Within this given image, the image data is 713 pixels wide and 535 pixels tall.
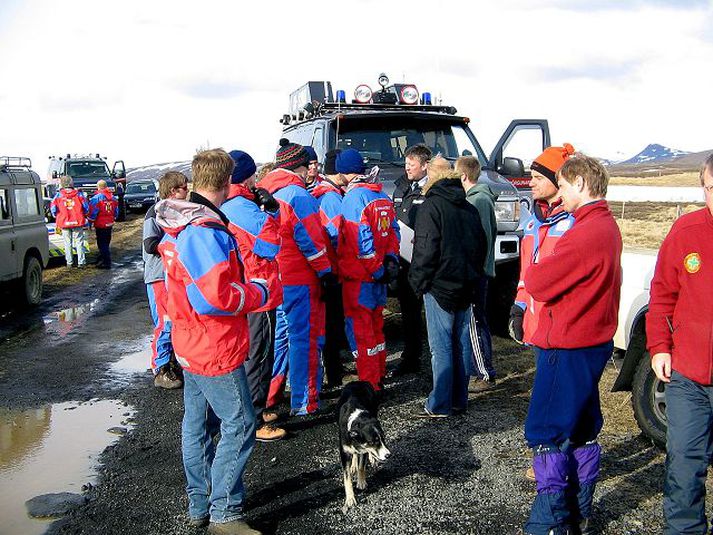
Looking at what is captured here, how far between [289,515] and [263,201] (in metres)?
2.17

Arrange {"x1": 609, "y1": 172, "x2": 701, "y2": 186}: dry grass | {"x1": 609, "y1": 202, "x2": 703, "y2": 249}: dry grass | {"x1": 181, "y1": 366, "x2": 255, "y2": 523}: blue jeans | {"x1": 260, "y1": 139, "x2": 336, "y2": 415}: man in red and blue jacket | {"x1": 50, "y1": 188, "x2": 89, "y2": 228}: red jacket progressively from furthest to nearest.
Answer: {"x1": 609, "y1": 172, "x2": 701, "y2": 186}: dry grass, {"x1": 609, "y1": 202, "x2": 703, "y2": 249}: dry grass, {"x1": 50, "y1": 188, "x2": 89, "y2": 228}: red jacket, {"x1": 260, "y1": 139, "x2": 336, "y2": 415}: man in red and blue jacket, {"x1": 181, "y1": 366, "x2": 255, "y2": 523}: blue jeans

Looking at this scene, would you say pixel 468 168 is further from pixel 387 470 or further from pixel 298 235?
pixel 387 470

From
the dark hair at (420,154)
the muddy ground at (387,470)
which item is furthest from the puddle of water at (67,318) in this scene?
the dark hair at (420,154)

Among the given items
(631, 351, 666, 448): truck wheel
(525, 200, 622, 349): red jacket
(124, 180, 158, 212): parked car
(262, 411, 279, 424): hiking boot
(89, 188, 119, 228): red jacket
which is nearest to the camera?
(525, 200, 622, 349): red jacket

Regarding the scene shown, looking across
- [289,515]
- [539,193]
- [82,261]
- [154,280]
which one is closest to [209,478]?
[289,515]

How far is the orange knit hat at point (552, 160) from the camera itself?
3.93m

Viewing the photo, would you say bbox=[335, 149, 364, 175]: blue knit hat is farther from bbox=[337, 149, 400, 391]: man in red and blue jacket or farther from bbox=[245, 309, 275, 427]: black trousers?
bbox=[245, 309, 275, 427]: black trousers

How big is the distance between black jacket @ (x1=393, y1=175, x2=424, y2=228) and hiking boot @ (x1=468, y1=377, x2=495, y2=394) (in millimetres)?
1691

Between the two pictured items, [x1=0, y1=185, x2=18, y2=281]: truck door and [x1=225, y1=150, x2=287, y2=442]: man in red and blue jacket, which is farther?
[x1=0, y1=185, x2=18, y2=281]: truck door

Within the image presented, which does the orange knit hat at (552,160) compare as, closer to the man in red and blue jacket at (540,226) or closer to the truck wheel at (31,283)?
the man in red and blue jacket at (540,226)

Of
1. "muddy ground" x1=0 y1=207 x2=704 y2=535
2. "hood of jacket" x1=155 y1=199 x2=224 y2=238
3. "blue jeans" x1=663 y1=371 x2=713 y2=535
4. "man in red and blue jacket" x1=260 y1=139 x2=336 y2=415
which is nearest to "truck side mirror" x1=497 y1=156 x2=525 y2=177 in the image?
"muddy ground" x1=0 y1=207 x2=704 y2=535

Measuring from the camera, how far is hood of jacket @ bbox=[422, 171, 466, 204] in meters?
5.38

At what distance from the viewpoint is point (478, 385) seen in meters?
6.45

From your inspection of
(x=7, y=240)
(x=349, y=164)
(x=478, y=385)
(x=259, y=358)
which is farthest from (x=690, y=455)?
(x=7, y=240)
